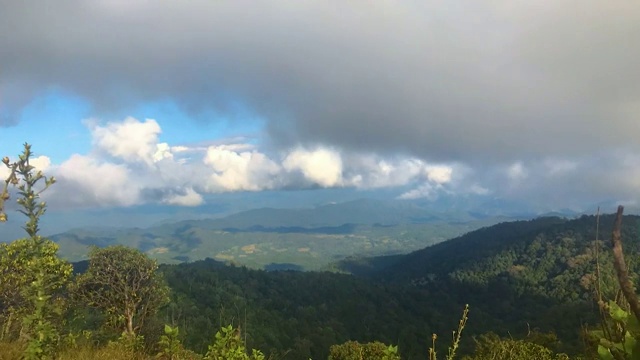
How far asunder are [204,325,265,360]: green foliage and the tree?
121ft

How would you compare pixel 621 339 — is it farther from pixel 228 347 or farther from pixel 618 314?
pixel 228 347

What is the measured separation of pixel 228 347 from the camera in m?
8.03

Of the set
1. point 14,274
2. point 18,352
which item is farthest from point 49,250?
point 18,352

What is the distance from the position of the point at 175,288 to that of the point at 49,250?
171 m

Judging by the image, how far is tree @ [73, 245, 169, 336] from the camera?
1644 inches

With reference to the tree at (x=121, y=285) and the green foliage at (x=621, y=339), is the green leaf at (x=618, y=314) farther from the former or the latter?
the tree at (x=121, y=285)

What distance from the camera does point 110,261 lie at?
1754 inches

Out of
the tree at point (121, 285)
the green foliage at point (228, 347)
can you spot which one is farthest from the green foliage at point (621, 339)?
the tree at point (121, 285)

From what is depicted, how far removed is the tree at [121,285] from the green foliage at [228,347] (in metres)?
37.0

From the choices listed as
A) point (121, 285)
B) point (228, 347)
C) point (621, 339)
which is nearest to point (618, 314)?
point (621, 339)

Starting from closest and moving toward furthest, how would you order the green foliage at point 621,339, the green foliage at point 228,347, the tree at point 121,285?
the green foliage at point 621,339 → the green foliage at point 228,347 → the tree at point 121,285

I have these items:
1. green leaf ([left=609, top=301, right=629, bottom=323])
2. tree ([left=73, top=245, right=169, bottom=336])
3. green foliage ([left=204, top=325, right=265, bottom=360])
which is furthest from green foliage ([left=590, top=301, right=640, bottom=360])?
tree ([left=73, top=245, right=169, bottom=336])

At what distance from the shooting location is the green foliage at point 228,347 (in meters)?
7.58

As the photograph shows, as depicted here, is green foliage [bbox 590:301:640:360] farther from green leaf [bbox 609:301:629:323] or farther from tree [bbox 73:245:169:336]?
tree [bbox 73:245:169:336]
